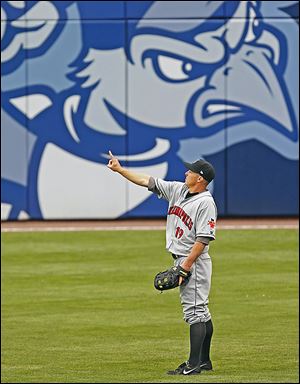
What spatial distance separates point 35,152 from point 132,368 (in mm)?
17485

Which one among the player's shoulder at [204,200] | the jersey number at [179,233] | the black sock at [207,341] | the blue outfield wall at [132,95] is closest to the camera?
the player's shoulder at [204,200]

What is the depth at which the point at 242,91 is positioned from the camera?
31500 millimetres

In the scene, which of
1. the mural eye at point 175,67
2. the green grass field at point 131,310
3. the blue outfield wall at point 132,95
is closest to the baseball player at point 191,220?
the green grass field at point 131,310

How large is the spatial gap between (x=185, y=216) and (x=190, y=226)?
0.29ft

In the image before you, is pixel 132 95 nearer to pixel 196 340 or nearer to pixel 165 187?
pixel 196 340

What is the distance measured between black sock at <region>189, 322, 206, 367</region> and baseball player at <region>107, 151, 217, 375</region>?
0.19 m

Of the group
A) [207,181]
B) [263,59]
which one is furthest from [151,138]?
[207,181]

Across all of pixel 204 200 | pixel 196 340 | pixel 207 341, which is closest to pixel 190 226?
pixel 204 200

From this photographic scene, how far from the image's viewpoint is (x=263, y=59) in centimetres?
3152

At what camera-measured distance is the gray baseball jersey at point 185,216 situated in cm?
904

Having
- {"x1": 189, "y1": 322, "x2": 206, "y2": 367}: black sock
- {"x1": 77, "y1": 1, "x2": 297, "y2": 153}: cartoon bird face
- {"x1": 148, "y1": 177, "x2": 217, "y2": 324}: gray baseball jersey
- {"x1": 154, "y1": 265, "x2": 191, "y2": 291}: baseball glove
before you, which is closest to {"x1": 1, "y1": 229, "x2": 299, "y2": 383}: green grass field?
{"x1": 189, "y1": 322, "x2": 206, "y2": 367}: black sock

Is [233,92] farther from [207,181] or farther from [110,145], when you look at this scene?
[207,181]

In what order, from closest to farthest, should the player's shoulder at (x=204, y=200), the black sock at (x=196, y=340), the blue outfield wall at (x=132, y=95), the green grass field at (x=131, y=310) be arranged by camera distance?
the player's shoulder at (x=204, y=200), the black sock at (x=196, y=340), the green grass field at (x=131, y=310), the blue outfield wall at (x=132, y=95)

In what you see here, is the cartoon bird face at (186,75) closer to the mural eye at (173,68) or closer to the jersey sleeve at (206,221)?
the mural eye at (173,68)
